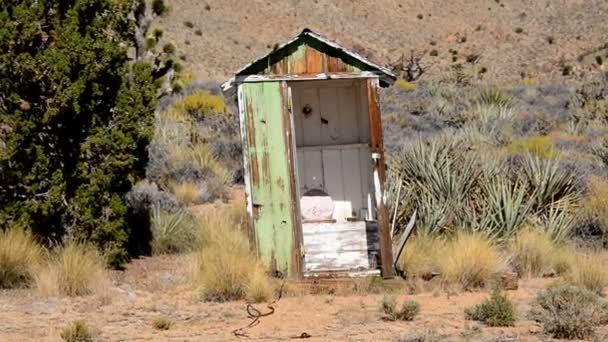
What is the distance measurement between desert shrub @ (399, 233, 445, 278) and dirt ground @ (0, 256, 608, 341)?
71cm

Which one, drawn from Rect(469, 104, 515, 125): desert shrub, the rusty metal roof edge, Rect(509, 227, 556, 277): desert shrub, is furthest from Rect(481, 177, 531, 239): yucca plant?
Rect(469, 104, 515, 125): desert shrub

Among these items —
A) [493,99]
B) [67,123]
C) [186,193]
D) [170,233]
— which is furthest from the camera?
[493,99]

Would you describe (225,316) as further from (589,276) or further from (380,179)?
(589,276)

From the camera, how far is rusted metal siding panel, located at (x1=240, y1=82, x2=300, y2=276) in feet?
31.5

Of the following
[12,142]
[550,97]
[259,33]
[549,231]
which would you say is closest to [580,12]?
[259,33]

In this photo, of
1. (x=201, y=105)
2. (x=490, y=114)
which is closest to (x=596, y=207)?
(x=490, y=114)

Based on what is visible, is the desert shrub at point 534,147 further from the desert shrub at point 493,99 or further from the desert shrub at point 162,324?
the desert shrub at point 162,324

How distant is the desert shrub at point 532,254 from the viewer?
404 inches

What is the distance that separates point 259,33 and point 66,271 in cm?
4558

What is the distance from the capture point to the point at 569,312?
7.24 metres

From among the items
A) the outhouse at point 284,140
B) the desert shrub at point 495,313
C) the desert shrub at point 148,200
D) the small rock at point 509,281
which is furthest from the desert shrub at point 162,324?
the desert shrub at point 148,200

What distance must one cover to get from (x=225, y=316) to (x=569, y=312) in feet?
10.2

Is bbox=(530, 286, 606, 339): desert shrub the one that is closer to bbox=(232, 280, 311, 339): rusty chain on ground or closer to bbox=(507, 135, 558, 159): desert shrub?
bbox=(232, 280, 311, 339): rusty chain on ground

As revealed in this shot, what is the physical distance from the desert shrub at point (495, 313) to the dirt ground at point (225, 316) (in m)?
0.09
